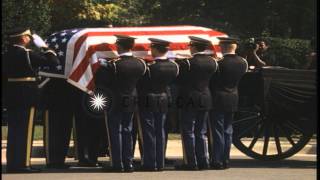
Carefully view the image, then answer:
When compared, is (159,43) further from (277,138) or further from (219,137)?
(277,138)

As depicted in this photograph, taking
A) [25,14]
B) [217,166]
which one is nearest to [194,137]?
[217,166]

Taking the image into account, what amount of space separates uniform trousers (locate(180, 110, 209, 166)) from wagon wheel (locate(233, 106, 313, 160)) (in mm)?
Answer: 1087

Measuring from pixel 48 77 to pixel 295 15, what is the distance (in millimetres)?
18834

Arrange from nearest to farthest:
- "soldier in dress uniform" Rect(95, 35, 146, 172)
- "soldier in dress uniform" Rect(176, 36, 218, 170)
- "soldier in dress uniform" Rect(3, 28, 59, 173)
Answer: "soldier in dress uniform" Rect(3, 28, 59, 173) < "soldier in dress uniform" Rect(95, 35, 146, 172) < "soldier in dress uniform" Rect(176, 36, 218, 170)

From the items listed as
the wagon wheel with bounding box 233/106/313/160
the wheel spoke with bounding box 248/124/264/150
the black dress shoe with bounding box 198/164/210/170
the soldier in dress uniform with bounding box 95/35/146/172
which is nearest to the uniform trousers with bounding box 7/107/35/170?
the soldier in dress uniform with bounding box 95/35/146/172

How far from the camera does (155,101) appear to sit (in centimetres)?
1005

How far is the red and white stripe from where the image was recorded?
1015cm

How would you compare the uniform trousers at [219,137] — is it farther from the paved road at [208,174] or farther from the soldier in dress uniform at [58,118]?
the soldier in dress uniform at [58,118]

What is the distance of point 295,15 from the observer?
92.6 ft

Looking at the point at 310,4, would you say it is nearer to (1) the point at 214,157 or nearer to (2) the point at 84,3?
(2) the point at 84,3

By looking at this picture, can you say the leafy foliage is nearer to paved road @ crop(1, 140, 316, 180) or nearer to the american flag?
the american flag

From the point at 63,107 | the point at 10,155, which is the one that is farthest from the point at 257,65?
the point at 10,155

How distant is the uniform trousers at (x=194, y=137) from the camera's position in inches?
407

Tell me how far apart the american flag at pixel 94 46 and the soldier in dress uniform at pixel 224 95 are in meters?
0.35
